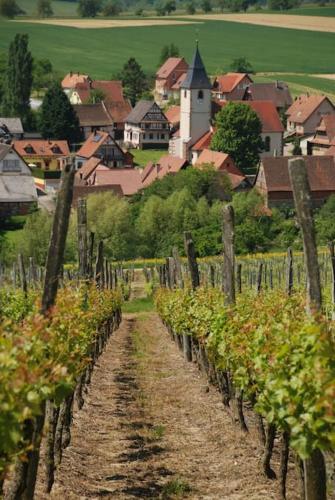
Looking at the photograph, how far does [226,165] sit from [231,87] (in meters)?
40.8

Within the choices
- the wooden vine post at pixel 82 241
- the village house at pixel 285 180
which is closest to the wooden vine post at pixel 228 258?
the wooden vine post at pixel 82 241

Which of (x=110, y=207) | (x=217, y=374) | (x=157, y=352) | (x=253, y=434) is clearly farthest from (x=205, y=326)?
(x=110, y=207)

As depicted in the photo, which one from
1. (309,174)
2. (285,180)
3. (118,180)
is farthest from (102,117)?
(309,174)

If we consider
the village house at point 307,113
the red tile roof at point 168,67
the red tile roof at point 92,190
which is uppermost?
the red tile roof at point 168,67

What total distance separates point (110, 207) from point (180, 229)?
495 cm

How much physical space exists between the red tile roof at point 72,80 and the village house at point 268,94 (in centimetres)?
2409

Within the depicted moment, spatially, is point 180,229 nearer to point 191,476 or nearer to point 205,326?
point 205,326

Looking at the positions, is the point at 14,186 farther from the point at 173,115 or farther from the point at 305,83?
the point at 305,83

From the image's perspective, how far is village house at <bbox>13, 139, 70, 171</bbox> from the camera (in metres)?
104

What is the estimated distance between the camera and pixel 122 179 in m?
91.0

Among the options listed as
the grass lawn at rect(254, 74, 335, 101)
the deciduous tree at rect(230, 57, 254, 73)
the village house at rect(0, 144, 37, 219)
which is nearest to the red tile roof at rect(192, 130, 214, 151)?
the village house at rect(0, 144, 37, 219)

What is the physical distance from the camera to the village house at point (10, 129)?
113500mm

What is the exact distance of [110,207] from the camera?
73.9 meters

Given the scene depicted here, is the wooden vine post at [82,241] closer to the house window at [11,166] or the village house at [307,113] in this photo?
the house window at [11,166]
